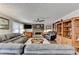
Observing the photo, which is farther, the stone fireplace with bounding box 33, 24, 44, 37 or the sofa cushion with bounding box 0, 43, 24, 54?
the stone fireplace with bounding box 33, 24, 44, 37

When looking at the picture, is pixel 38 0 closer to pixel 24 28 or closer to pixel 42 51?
pixel 42 51

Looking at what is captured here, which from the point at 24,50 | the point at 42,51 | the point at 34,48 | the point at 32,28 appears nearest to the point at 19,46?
the point at 24,50

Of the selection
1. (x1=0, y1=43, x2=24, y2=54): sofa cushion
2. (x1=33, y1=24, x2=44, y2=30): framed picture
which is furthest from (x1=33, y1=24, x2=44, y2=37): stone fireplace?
(x1=0, y1=43, x2=24, y2=54): sofa cushion

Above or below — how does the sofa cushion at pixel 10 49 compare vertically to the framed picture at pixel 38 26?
below

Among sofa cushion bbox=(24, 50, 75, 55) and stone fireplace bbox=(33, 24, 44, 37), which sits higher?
stone fireplace bbox=(33, 24, 44, 37)

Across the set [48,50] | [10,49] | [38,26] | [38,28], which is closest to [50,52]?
[48,50]

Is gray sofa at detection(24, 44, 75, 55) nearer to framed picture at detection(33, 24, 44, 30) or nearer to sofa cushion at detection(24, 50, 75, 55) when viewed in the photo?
sofa cushion at detection(24, 50, 75, 55)

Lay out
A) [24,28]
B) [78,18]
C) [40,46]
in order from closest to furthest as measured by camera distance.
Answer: [40,46] < [78,18] < [24,28]

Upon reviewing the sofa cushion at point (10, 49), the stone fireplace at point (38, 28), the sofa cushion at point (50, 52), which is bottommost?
the sofa cushion at point (50, 52)

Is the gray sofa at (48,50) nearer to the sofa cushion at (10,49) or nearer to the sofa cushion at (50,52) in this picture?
the sofa cushion at (50,52)

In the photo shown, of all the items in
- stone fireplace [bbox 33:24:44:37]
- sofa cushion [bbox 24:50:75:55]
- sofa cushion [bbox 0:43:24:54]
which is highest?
stone fireplace [bbox 33:24:44:37]

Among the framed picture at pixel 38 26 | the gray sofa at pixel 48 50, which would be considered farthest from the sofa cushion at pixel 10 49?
the framed picture at pixel 38 26
